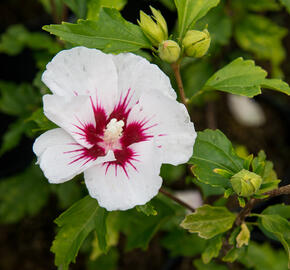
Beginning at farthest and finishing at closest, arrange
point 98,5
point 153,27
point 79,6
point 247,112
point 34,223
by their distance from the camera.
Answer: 1. point 247,112
2. point 34,223
3. point 79,6
4. point 98,5
5. point 153,27

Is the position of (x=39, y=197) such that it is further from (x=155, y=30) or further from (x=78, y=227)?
(x=155, y=30)

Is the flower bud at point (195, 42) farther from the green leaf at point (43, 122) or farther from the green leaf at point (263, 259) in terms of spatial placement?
the green leaf at point (263, 259)

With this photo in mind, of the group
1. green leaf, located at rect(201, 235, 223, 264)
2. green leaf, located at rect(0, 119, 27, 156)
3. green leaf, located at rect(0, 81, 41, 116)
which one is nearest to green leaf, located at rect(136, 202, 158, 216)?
green leaf, located at rect(201, 235, 223, 264)

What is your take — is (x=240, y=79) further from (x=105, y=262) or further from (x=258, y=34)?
(x=105, y=262)

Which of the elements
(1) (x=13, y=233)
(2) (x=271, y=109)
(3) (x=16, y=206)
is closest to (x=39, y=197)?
(3) (x=16, y=206)

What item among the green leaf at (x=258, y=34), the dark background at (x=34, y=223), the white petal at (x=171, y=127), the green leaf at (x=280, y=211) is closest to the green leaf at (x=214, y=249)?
the green leaf at (x=280, y=211)

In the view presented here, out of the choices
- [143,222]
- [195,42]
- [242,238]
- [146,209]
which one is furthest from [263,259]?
[195,42]
